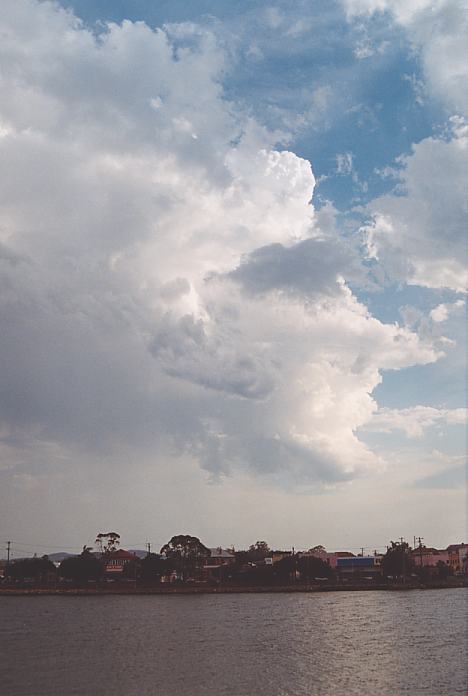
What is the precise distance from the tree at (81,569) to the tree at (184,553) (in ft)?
40.7

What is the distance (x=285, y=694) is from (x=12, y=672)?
54.4 feet

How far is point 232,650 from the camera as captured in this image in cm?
4819

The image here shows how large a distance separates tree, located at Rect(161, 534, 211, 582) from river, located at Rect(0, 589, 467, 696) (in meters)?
35.9

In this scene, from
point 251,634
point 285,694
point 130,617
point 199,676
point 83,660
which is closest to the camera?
point 285,694

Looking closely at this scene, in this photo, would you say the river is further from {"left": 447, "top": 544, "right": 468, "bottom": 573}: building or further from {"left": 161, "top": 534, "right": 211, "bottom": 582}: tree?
{"left": 447, "top": 544, "right": 468, "bottom": 573}: building

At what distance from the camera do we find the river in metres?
36.0

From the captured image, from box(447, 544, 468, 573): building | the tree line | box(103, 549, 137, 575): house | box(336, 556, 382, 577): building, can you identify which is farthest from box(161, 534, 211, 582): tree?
box(447, 544, 468, 573): building

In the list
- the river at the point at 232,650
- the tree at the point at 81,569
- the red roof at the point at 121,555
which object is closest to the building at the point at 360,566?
the red roof at the point at 121,555

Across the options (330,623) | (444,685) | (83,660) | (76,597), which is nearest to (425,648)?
(444,685)

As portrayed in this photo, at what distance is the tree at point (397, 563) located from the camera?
445 ft

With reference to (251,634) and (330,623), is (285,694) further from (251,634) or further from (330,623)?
(330,623)

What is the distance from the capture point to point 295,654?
4638 cm

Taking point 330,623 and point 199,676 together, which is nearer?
point 199,676

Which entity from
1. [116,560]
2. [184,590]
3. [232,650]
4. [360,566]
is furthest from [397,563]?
[232,650]
